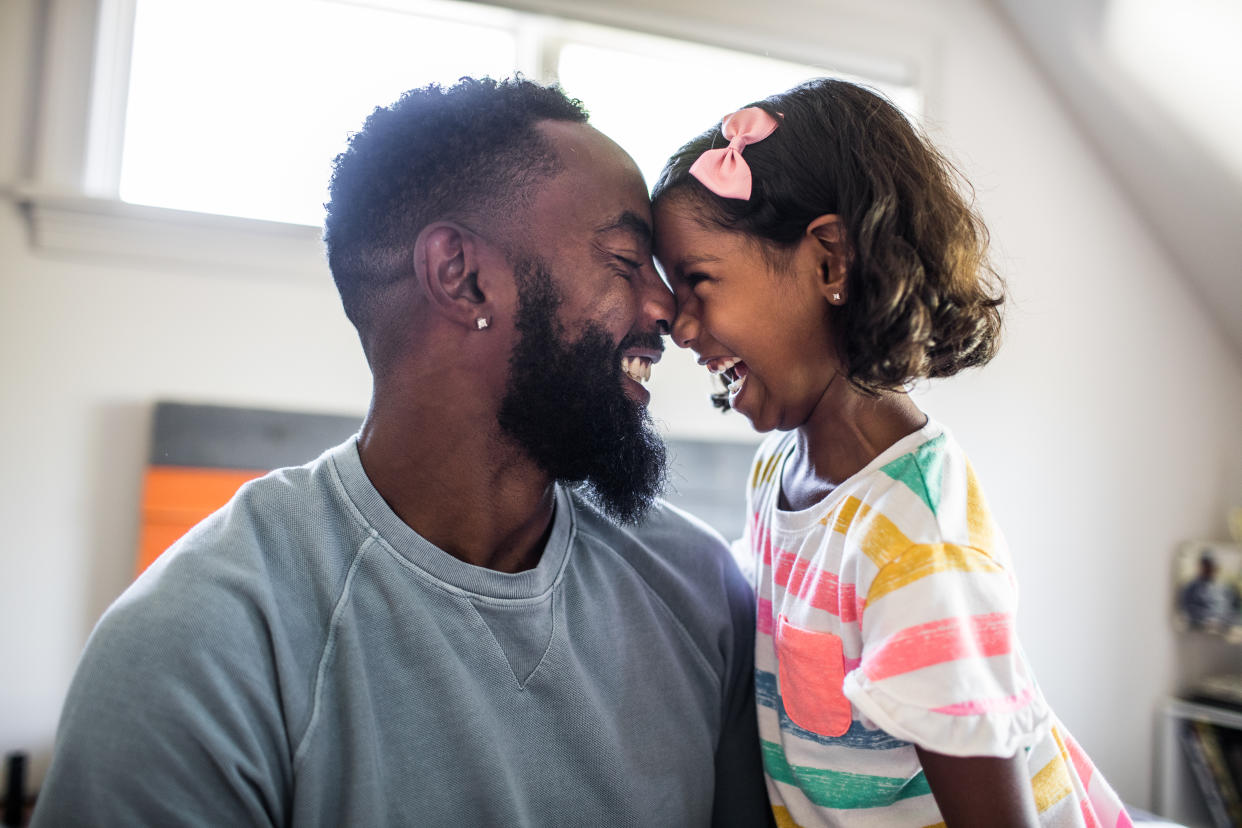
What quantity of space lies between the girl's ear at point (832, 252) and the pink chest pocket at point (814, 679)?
437 millimetres

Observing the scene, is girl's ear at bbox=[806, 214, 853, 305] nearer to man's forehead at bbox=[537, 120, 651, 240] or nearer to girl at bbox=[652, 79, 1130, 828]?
girl at bbox=[652, 79, 1130, 828]

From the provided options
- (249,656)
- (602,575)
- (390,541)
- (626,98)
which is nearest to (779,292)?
(602,575)

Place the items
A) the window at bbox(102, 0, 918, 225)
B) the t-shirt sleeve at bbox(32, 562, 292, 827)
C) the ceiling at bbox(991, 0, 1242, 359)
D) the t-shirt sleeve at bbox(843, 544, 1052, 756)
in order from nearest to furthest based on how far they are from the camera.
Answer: the t-shirt sleeve at bbox(32, 562, 292, 827)
the t-shirt sleeve at bbox(843, 544, 1052, 756)
the window at bbox(102, 0, 918, 225)
the ceiling at bbox(991, 0, 1242, 359)

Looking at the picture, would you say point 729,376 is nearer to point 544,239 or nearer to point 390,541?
point 544,239

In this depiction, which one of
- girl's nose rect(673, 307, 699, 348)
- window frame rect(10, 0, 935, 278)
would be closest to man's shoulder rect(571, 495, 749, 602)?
girl's nose rect(673, 307, 699, 348)

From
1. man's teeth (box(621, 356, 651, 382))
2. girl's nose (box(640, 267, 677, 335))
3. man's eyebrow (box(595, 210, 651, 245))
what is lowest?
man's teeth (box(621, 356, 651, 382))

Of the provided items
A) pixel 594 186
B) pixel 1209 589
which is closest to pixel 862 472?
pixel 594 186

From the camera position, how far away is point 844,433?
47.1 inches

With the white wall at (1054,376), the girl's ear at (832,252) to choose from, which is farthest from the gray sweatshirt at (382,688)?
the white wall at (1054,376)

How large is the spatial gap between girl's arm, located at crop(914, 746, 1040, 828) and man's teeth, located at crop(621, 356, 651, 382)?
573mm

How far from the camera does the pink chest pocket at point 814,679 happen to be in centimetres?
105

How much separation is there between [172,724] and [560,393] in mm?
544

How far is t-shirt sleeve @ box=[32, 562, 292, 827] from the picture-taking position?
78 centimetres

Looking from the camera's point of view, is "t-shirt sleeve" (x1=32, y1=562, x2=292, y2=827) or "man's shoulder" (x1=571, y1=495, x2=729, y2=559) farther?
"man's shoulder" (x1=571, y1=495, x2=729, y2=559)
